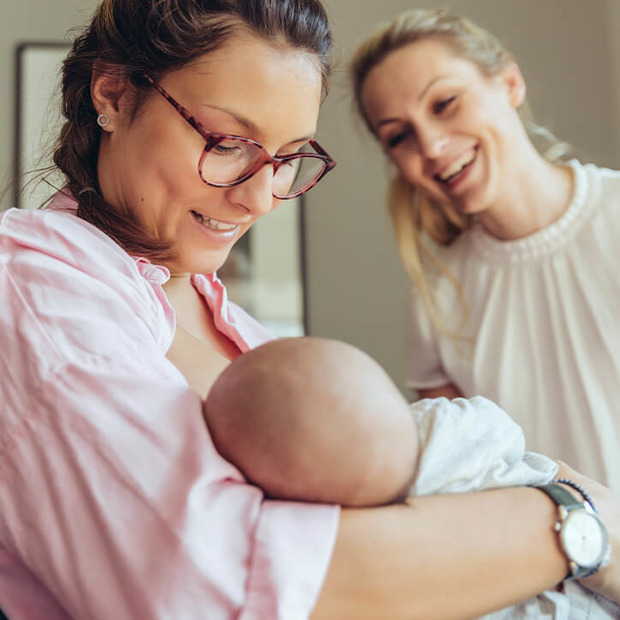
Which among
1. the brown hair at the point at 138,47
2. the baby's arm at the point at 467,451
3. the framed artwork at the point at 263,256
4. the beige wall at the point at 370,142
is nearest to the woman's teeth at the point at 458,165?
the beige wall at the point at 370,142

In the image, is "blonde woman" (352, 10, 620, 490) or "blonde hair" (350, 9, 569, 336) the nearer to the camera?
"blonde woman" (352, 10, 620, 490)

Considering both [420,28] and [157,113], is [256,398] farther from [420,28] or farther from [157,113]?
[420,28]

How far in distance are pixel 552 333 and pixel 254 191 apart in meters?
1.26

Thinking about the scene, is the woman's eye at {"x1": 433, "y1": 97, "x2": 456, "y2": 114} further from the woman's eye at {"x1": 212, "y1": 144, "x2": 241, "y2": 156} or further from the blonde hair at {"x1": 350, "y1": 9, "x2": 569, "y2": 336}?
the woman's eye at {"x1": 212, "y1": 144, "x2": 241, "y2": 156}

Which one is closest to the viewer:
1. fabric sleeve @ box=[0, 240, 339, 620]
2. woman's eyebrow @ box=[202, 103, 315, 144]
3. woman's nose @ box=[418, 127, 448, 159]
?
fabric sleeve @ box=[0, 240, 339, 620]

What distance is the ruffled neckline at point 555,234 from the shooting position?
79.7 inches

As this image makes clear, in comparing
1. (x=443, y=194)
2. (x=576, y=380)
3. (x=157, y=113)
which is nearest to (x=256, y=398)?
(x=157, y=113)

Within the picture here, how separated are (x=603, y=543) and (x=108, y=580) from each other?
543 millimetres

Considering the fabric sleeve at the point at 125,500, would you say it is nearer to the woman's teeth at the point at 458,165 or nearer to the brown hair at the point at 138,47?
the brown hair at the point at 138,47

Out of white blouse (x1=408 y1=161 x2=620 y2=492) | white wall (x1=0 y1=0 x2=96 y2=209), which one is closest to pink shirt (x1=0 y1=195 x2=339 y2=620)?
white blouse (x1=408 y1=161 x2=620 y2=492)

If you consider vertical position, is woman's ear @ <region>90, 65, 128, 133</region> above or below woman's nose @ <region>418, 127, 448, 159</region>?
above

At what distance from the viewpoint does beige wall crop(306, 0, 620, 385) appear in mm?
2791

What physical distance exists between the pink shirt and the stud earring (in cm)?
34

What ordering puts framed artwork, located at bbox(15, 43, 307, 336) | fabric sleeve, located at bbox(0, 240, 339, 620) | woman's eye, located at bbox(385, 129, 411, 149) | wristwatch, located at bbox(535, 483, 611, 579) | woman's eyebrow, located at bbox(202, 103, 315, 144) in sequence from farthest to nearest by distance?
framed artwork, located at bbox(15, 43, 307, 336)
woman's eye, located at bbox(385, 129, 411, 149)
woman's eyebrow, located at bbox(202, 103, 315, 144)
wristwatch, located at bbox(535, 483, 611, 579)
fabric sleeve, located at bbox(0, 240, 339, 620)
